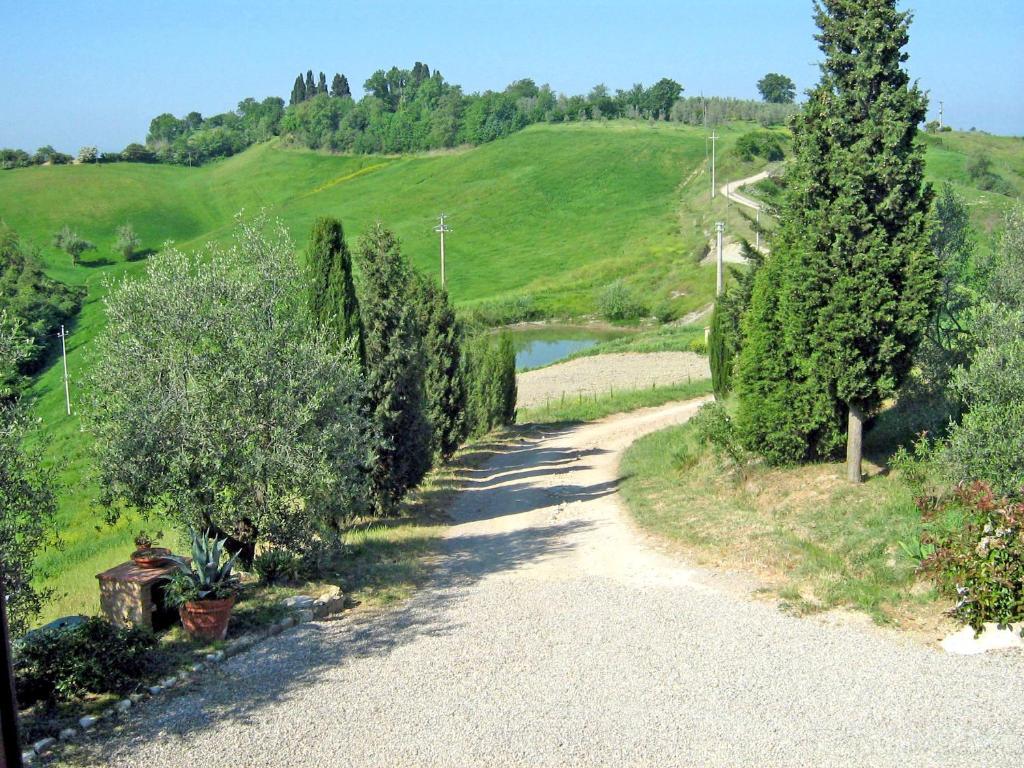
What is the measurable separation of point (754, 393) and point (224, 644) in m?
11.7

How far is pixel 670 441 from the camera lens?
82.3 feet

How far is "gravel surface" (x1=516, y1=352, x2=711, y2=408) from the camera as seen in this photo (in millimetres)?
43406

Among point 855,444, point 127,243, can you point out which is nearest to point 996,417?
point 855,444

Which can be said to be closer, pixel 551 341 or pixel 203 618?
pixel 203 618

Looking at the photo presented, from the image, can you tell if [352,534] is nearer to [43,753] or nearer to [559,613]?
[559,613]

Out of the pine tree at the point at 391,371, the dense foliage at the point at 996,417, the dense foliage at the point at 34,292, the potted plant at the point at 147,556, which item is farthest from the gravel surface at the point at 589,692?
the dense foliage at the point at 34,292

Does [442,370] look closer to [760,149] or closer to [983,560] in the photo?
[983,560]

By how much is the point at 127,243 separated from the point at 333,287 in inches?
3428

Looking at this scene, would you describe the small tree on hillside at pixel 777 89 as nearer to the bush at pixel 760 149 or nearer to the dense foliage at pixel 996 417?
the bush at pixel 760 149

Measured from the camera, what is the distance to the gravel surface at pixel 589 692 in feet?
28.3

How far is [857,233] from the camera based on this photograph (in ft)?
54.6

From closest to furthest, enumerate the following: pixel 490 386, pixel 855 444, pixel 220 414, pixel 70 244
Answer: pixel 220 414
pixel 855 444
pixel 490 386
pixel 70 244

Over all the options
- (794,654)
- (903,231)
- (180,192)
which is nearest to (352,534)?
(794,654)

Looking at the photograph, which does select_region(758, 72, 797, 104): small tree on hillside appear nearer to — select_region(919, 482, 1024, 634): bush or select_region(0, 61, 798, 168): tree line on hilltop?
select_region(0, 61, 798, 168): tree line on hilltop
